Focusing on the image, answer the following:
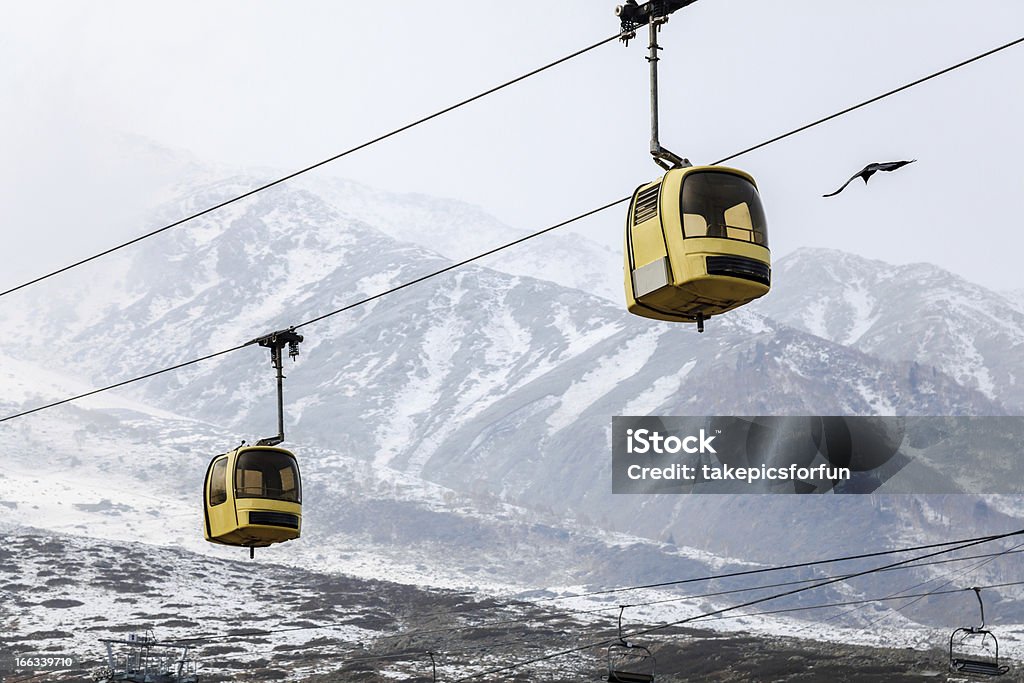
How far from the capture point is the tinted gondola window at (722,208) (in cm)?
1345

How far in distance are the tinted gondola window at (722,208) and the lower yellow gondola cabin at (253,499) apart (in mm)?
13121

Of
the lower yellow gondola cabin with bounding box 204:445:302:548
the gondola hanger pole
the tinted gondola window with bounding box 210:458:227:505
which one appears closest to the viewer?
the gondola hanger pole

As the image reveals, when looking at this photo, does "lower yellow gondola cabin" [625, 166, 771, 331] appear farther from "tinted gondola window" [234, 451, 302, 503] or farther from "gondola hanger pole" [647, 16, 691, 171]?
"tinted gondola window" [234, 451, 302, 503]

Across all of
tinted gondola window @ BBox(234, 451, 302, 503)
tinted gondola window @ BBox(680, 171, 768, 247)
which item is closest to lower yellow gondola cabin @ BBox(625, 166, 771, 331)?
tinted gondola window @ BBox(680, 171, 768, 247)

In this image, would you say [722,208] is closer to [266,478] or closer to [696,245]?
[696,245]

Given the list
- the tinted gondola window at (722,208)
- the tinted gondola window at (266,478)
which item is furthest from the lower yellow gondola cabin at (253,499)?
the tinted gondola window at (722,208)

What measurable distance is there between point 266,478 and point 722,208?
13.8 metres

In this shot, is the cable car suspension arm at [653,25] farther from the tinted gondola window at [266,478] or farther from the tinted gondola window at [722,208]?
the tinted gondola window at [266,478]

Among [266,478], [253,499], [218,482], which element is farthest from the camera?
[218,482]

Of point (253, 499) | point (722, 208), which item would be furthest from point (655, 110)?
point (253, 499)

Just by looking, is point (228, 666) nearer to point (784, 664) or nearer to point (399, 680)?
point (399, 680)

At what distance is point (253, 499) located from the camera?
25.0m

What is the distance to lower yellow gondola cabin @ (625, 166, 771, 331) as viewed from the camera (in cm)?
1327

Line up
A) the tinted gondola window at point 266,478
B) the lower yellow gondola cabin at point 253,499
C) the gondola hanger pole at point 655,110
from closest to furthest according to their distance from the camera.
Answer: the gondola hanger pole at point 655,110 → the lower yellow gondola cabin at point 253,499 → the tinted gondola window at point 266,478
